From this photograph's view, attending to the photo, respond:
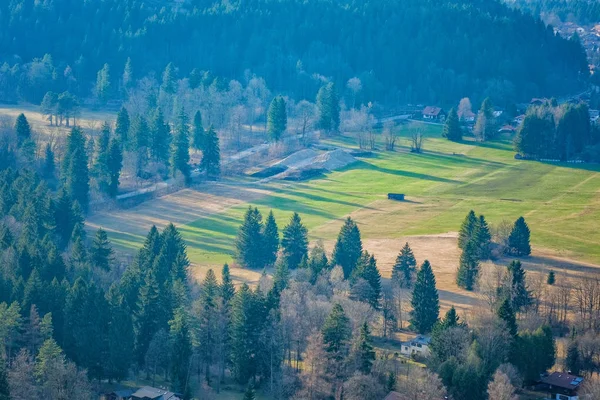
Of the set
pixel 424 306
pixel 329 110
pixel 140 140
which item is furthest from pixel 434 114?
pixel 424 306

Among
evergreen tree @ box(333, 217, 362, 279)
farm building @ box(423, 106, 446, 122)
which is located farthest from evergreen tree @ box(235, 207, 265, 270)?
farm building @ box(423, 106, 446, 122)

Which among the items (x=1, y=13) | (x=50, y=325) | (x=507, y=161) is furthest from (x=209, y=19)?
(x=50, y=325)

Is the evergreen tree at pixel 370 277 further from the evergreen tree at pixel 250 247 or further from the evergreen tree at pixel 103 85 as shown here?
the evergreen tree at pixel 103 85

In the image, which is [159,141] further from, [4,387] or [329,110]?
[4,387]

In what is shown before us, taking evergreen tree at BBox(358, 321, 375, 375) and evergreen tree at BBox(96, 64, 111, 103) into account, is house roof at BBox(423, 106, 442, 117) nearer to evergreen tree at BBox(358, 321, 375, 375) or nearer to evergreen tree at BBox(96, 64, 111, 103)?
evergreen tree at BBox(96, 64, 111, 103)

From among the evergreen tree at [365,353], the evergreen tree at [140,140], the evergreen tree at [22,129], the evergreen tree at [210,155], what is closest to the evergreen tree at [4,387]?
the evergreen tree at [365,353]

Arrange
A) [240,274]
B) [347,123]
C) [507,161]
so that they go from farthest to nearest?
1. [347,123]
2. [507,161]
3. [240,274]

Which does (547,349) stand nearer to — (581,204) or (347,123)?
(581,204)
